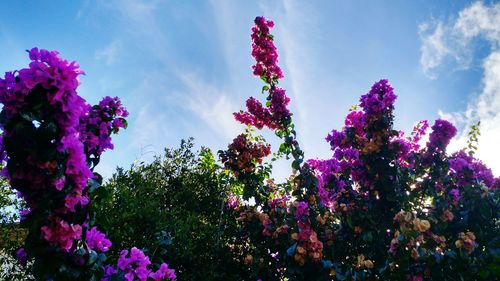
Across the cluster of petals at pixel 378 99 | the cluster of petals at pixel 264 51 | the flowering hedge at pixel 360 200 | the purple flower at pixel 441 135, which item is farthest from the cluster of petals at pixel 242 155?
the purple flower at pixel 441 135

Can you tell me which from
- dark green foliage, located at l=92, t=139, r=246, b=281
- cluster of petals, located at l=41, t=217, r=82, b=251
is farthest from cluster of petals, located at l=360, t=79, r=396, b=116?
cluster of petals, located at l=41, t=217, r=82, b=251

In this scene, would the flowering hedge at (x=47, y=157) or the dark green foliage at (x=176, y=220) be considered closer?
the flowering hedge at (x=47, y=157)

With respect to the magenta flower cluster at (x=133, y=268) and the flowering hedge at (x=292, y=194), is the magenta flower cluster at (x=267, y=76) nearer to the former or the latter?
the flowering hedge at (x=292, y=194)

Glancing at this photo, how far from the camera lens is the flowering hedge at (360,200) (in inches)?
176

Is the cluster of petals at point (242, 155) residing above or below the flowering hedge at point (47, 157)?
above

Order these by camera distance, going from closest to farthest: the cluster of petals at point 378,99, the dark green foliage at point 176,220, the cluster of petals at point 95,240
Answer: the cluster of petals at point 95,240, the cluster of petals at point 378,99, the dark green foliage at point 176,220

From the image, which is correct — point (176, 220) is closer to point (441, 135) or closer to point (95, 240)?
point (95, 240)

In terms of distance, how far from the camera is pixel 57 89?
7.70ft

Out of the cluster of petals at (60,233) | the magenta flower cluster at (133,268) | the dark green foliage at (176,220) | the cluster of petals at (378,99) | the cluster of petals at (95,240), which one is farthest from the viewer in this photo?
the dark green foliage at (176,220)

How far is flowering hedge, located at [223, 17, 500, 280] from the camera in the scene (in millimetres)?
4473

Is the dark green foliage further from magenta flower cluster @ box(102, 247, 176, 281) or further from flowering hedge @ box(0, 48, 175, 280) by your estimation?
flowering hedge @ box(0, 48, 175, 280)

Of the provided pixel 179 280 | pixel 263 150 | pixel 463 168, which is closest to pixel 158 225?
Answer: pixel 179 280

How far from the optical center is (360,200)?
529cm

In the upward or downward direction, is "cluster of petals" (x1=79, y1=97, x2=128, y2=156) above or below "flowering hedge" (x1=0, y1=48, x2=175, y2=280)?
above
